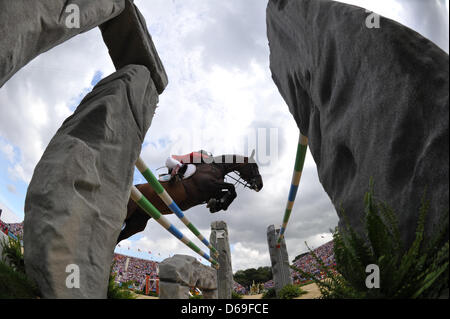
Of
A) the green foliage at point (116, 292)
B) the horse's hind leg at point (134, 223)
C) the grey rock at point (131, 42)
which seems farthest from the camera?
the horse's hind leg at point (134, 223)

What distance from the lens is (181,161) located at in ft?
17.8

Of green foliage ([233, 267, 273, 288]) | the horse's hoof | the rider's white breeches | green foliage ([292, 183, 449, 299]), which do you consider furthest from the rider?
green foliage ([233, 267, 273, 288])

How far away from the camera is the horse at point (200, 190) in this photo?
Answer: 416 centimetres

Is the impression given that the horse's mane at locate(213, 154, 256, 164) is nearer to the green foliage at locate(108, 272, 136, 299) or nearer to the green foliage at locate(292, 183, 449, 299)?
the green foliage at locate(108, 272, 136, 299)

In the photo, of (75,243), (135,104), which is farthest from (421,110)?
(135,104)

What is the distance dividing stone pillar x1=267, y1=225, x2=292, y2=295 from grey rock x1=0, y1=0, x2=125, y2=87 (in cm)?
596

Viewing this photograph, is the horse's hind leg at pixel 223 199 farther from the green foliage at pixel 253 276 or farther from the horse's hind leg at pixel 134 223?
the green foliage at pixel 253 276

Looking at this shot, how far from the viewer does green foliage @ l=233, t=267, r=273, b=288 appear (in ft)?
67.2

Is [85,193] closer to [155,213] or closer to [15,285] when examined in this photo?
[15,285]

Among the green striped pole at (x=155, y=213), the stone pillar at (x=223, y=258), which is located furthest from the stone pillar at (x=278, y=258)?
the green striped pole at (x=155, y=213)

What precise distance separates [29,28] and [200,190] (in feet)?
12.3

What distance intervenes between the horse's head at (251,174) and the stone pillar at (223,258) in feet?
7.98
